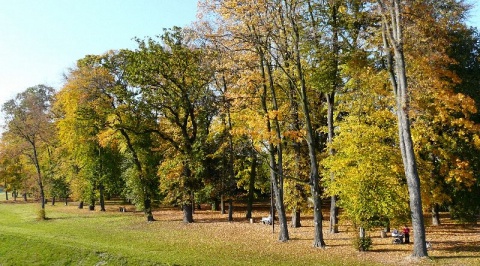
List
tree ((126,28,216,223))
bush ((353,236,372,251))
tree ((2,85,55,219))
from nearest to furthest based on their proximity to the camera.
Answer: bush ((353,236,372,251))
tree ((126,28,216,223))
tree ((2,85,55,219))

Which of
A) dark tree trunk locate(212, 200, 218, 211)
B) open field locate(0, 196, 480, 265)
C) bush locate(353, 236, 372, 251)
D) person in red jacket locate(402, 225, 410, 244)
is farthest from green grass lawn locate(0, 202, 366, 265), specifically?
dark tree trunk locate(212, 200, 218, 211)

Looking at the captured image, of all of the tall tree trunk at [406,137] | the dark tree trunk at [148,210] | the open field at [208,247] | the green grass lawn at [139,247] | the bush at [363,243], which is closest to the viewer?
the tall tree trunk at [406,137]

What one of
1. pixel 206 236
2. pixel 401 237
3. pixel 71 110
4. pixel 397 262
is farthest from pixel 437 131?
pixel 71 110

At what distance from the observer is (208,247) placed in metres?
20.0

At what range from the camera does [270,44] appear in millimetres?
21406

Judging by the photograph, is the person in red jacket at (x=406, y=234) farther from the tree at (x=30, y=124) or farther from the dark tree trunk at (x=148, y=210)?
the tree at (x=30, y=124)

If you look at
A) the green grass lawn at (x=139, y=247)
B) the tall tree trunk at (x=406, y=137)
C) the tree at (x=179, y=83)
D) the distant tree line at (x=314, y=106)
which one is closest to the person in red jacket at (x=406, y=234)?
the distant tree line at (x=314, y=106)

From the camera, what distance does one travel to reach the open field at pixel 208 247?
1641cm

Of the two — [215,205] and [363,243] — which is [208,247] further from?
[215,205]

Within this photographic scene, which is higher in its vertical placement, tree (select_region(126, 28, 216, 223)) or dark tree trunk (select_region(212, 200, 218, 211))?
tree (select_region(126, 28, 216, 223))

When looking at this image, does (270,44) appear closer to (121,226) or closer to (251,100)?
(251,100)

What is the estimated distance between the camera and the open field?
16.4 meters

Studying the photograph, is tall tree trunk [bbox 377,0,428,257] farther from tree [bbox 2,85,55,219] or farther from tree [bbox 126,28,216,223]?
tree [bbox 2,85,55,219]

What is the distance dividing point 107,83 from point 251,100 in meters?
14.3
